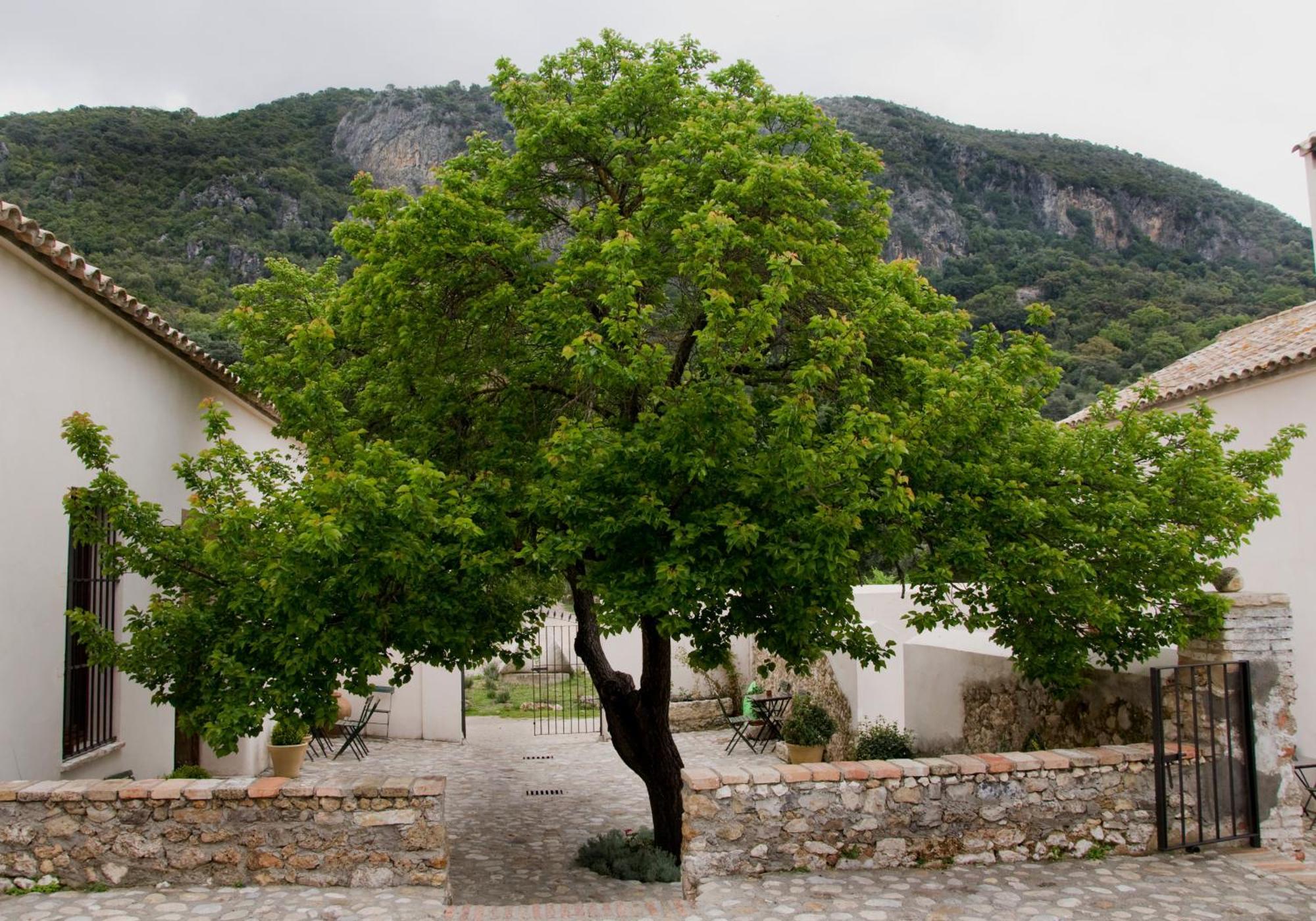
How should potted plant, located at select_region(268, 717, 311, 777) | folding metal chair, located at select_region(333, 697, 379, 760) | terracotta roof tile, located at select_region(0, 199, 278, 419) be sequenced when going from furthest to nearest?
folding metal chair, located at select_region(333, 697, 379, 760) < potted plant, located at select_region(268, 717, 311, 777) < terracotta roof tile, located at select_region(0, 199, 278, 419)

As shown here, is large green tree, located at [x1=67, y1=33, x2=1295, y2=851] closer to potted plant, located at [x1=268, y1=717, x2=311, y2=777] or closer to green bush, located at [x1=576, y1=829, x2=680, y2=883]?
green bush, located at [x1=576, y1=829, x2=680, y2=883]

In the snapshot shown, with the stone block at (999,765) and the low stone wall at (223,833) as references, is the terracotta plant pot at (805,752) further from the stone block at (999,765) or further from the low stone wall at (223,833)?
the low stone wall at (223,833)

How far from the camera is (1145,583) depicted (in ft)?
24.8

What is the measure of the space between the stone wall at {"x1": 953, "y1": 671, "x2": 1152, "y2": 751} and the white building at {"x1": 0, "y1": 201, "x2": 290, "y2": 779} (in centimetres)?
863

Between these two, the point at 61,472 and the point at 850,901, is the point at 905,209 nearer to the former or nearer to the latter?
the point at 61,472

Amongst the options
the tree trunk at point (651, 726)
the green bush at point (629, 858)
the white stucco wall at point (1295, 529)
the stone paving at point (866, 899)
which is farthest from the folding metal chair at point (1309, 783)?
the green bush at point (629, 858)

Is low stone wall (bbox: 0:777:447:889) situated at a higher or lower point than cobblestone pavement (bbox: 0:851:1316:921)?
higher

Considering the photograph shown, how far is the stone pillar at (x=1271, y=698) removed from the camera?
24.4ft

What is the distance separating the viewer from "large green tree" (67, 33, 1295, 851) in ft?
23.0

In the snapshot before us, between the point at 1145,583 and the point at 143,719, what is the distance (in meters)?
9.52

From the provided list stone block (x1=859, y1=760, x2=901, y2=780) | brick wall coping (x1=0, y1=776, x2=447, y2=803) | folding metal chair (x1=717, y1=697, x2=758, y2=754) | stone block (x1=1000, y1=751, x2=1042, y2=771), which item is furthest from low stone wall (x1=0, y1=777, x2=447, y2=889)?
folding metal chair (x1=717, y1=697, x2=758, y2=754)

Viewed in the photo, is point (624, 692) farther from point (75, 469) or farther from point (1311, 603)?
point (1311, 603)

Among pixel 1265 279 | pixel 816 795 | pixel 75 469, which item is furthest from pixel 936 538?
pixel 1265 279

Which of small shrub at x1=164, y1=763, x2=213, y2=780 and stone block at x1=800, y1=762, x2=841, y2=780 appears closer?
stone block at x1=800, y1=762, x2=841, y2=780
